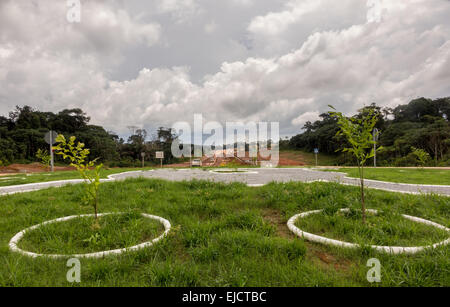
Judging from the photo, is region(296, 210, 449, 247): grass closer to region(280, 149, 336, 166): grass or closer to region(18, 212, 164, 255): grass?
region(18, 212, 164, 255): grass

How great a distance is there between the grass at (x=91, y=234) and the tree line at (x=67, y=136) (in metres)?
27.2

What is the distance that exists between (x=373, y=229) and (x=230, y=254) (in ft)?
5.81

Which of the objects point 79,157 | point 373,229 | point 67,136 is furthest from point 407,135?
point 67,136

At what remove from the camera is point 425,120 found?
27.4 metres

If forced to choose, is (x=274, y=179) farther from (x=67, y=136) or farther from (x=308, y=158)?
(x=67, y=136)

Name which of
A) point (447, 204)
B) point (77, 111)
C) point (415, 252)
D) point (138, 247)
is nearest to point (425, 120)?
point (447, 204)

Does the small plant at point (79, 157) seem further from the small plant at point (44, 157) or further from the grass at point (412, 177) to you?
the small plant at point (44, 157)

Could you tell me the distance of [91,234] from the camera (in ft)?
8.04

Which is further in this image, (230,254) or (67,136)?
(67,136)

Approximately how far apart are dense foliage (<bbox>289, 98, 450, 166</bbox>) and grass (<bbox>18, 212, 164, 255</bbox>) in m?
13.0

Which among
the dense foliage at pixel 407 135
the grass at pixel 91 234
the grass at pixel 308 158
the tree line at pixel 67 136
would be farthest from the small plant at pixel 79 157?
the grass at pixel 308 158

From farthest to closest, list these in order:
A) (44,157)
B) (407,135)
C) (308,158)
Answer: (308,158) < (407,135) < (44,157)
